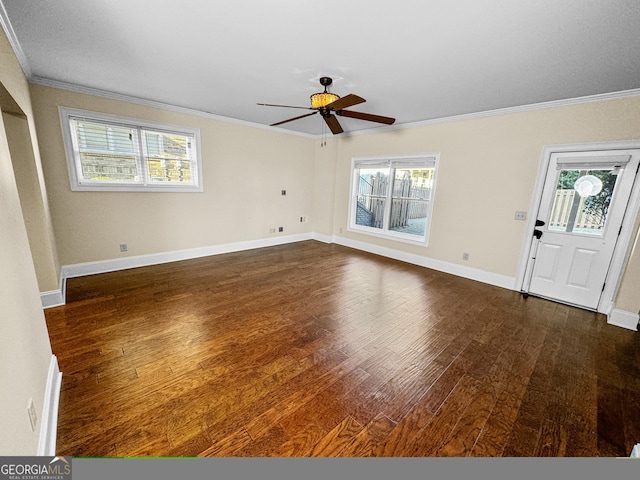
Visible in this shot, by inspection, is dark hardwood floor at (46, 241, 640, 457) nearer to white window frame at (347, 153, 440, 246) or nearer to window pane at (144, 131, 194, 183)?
white window frame at (347, 153, 440, 246)

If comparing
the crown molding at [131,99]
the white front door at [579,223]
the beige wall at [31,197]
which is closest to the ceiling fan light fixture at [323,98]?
the crown molding at [131,99]

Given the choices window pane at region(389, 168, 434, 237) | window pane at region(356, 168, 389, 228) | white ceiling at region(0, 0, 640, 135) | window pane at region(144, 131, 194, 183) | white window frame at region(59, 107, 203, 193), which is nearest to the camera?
white ceiling at region(0, 0, 640, 135)

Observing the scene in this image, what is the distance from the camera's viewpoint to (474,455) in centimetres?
137

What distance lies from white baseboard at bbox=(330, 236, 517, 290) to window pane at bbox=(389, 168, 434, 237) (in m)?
0.48

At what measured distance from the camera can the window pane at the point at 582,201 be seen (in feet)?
9.94

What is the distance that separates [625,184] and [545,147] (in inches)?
35.9

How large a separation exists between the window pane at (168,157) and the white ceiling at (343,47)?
795mm

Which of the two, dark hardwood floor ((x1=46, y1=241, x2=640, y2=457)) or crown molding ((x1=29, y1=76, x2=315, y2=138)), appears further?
crown molding ((x1=29, y1=76, x2=315, y2=138))

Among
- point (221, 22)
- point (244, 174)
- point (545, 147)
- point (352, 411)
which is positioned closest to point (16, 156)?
point (221, 22)

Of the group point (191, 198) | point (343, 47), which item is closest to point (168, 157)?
point (191, 198)

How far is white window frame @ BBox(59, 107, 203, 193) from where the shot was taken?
3.35m

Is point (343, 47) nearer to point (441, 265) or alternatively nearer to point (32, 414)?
point (32, 414)

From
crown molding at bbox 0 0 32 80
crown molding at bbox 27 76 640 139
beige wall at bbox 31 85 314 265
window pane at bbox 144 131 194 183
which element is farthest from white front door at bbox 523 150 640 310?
crown molding at bbox 0 0 32 80

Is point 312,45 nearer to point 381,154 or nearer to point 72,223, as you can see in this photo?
point 381,154
